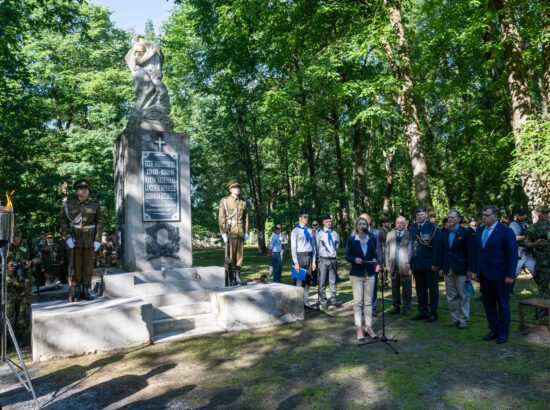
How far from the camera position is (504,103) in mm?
16672

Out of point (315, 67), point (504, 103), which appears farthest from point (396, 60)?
point (504, 103)

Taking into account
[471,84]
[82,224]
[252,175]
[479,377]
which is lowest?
[479,377]

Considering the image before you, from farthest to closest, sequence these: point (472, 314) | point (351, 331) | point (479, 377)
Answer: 1. point (472, 314)
2. point (351, 331)
3. point (479, 377)

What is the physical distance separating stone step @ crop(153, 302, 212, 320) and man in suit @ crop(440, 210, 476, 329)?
4.32 m

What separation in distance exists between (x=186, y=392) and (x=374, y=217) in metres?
31.9

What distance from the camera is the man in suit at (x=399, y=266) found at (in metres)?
8.71

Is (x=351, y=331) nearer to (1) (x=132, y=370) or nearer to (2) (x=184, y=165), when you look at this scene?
(1) (x=132, y=370)

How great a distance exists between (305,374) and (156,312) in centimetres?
329

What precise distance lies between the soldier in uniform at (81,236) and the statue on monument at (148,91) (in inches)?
70.6

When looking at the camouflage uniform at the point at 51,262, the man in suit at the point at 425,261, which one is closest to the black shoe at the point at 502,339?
the man in suit at the point at 425,261

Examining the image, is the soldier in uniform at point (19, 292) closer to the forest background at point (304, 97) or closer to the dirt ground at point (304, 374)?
the dirt ground at point (304, 374)

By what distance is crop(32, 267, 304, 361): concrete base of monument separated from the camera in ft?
20.4

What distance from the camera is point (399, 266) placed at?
8.84 metres

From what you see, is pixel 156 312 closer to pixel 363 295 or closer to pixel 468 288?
pixel 363 295
